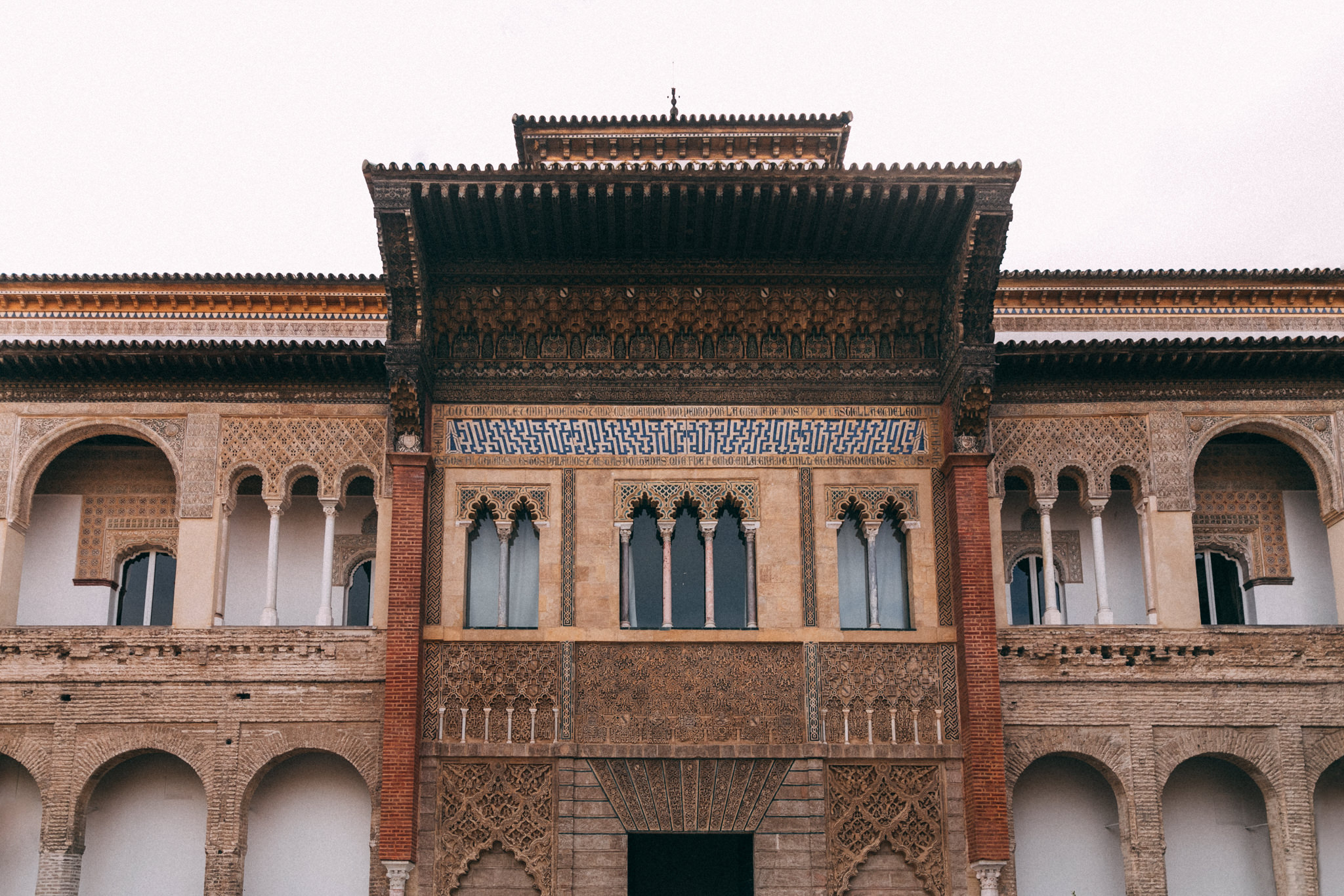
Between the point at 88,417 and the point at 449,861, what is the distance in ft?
18.4

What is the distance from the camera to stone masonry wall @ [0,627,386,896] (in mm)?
11773

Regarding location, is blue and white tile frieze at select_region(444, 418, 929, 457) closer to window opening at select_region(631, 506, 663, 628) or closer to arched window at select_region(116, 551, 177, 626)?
window opening at select_region(631, 506, 663, 628)

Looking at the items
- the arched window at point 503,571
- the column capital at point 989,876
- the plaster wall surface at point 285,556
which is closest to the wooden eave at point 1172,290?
the arched window at point 503,571

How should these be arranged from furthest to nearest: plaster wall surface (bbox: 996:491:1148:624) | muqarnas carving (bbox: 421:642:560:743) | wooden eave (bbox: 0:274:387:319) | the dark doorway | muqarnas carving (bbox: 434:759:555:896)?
1. wooden eave (bbox: 0:274:387:319)
2. plaster wall surface (bbox: 996:491:1148:624)
3. the dark doorway
4. muqarnas carving (bbox: 421:642:560:743)
5. muqarnas carving (bbox: 434:759:555:896)

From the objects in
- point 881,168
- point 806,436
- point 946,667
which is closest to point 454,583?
point 806,436

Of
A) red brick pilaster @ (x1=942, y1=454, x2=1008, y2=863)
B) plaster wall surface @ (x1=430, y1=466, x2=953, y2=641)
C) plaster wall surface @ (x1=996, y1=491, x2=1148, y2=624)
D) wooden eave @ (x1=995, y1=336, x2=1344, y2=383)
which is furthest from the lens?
plaster wall surface @ (x1=996, y1=491, x2=1148, y2=624)

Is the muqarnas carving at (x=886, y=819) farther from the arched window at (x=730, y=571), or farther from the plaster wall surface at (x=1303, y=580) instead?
the plaster wall surface at (x=1303, y=580)

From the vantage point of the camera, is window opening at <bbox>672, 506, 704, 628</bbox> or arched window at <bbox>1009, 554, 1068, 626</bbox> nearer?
window opening at <bbox>672, 506, 704, 628</bbox>

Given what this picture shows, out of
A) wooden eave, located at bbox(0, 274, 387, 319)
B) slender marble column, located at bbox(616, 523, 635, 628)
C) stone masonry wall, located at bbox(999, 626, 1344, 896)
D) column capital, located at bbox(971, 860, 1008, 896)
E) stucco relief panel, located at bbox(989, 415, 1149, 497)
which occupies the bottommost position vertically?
column capital, located at bbox(971, 860, 1008, 896)

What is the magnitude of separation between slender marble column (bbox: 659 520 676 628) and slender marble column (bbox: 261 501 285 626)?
3750mm

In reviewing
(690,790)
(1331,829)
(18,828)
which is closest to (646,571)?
(690,790)

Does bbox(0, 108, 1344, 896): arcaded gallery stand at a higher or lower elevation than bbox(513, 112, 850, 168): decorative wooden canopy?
lower

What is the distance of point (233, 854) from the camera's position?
38.0 ft

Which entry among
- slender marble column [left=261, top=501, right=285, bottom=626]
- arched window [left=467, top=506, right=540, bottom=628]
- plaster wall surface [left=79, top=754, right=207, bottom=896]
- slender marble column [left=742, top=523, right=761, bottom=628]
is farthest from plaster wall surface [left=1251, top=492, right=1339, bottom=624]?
plaster wall surface [left=79, top=754, right=207, bottom=896]
